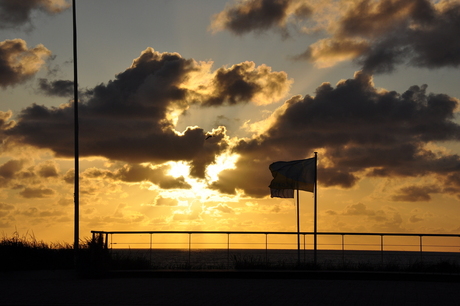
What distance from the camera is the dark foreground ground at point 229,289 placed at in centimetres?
1401

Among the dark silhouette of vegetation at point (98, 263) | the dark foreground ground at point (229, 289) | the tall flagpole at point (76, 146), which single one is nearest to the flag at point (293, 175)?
the dark silhouette of vegetation at point (98, 263)

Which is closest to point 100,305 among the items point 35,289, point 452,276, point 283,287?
point 35,289

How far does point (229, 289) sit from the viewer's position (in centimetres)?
1645

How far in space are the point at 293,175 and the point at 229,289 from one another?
12.0 m

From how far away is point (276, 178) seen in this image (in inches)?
1117

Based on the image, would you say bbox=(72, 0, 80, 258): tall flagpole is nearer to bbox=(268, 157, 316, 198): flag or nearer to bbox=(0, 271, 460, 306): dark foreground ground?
bbox=(0, 271, 460, 306): dark foreground ground

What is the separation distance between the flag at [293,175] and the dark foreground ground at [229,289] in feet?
27.7

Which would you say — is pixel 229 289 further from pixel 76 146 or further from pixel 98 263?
pixel 76 146

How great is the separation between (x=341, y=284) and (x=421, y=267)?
17.2ft

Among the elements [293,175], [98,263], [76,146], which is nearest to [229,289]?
[98,263]

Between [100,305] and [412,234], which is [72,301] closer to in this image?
[100,305]

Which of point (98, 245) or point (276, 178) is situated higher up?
point (276, 178)

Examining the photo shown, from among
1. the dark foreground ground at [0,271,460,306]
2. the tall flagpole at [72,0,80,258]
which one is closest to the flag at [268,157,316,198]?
the dark foreground ground at [0,271,460,306]

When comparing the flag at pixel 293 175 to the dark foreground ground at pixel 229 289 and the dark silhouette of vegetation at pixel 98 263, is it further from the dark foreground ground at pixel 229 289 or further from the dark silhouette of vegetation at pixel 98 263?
the dark foreground ground at pixel 229 289
